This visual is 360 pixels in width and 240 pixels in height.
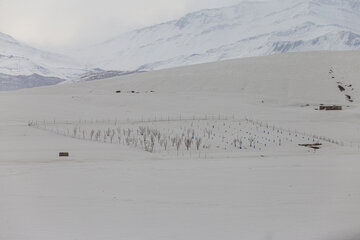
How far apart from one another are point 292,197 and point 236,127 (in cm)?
1576

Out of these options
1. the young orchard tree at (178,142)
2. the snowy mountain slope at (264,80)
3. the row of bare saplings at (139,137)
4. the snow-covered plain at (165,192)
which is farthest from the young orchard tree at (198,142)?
the snowy mountain slope at (264,80)

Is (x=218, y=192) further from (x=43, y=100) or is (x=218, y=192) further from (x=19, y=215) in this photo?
(x=43, y=100)

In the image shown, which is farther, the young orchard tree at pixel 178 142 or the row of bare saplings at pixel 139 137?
the row of bare saplings at pixel 139 137

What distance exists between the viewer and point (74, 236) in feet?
19.1

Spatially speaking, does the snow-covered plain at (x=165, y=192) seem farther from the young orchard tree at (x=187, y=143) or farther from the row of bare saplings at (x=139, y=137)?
the young orchard tree at (x=187, y=143)

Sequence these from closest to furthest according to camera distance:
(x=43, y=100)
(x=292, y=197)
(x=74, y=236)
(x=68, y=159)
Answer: (x=74, y=236), (x=292, y=197), (x=68, y=159), (x=43, y=100)

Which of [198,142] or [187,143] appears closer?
[187,143]

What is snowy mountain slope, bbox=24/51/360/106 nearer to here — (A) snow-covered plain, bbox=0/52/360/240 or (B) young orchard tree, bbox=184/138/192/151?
(A) snow-covered plain, bbox=0/52/360/240

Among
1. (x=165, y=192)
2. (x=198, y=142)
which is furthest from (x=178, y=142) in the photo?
(x=165, y=192)

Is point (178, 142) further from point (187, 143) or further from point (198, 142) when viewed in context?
point (198, 142)

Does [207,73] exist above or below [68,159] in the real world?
above

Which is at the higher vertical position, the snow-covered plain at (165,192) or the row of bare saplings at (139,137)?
the row of bare saplings at (139,137)

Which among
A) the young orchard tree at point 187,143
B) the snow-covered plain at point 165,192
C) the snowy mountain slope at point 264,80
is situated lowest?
the snow-covered plain at point 165,192

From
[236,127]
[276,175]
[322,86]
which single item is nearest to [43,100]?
[236,127]
